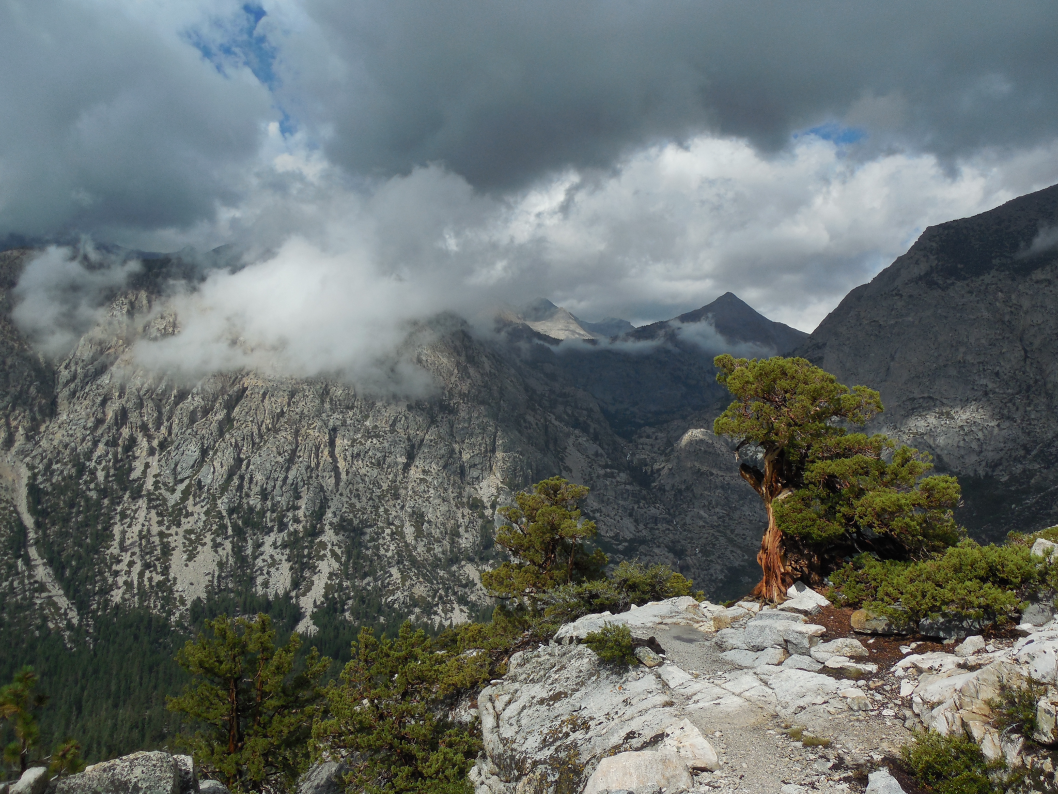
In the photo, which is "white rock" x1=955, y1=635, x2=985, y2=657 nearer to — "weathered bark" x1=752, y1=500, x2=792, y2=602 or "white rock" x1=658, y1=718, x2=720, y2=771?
"white rock" x1=658, y1=718, x2=720, y2=771

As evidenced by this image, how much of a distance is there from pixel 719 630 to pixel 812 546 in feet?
29.0

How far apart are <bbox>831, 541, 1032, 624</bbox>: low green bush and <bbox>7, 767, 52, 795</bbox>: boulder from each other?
24.5 metres

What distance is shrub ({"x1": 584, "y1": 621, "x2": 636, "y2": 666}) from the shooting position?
17944 mm

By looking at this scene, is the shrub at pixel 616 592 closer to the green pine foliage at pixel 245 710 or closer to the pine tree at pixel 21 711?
the green pine foliage at pixel 245 710

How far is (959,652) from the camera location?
606 inches

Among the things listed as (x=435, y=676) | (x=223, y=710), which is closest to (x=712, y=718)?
(x=435, y=676)

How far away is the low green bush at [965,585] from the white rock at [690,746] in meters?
10.0

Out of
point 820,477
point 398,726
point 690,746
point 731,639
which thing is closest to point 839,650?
point 731,639

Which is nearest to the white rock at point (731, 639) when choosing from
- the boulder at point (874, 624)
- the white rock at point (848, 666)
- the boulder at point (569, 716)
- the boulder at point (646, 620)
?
the boulder at point (646, 620)

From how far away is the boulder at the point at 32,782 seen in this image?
36.6ft

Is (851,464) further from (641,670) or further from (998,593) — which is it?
(641,670)

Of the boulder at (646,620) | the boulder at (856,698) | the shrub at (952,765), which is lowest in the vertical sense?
the boulder at (646,620)

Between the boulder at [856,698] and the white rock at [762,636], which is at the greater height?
the boulder at [856,698]

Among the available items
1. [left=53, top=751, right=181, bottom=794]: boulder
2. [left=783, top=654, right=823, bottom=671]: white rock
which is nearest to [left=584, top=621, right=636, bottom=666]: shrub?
[left=783, top=654, right=823, bottom=671]: white rock
